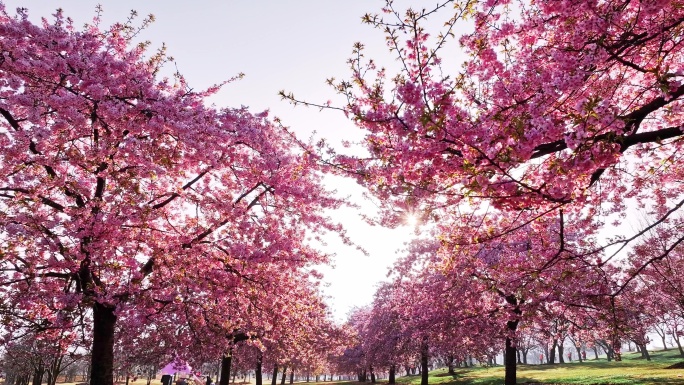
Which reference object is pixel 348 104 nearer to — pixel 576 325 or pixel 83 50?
pixel 83 50

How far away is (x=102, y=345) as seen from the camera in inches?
461

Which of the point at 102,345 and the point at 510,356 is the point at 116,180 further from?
the point at 510,356

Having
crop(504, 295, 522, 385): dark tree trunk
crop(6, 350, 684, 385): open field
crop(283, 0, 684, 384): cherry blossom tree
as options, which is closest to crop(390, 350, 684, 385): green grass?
crop(6, 350, 684, 385): open field

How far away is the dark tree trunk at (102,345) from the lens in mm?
11445

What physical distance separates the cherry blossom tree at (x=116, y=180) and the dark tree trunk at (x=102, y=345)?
1.4 inches

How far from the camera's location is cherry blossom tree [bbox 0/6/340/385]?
8062 mm

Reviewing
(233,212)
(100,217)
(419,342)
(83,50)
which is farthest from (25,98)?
(419,342)

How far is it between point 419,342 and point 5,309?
2638 centimetres

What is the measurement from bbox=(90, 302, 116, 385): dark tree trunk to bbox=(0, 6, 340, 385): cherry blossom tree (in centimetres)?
3

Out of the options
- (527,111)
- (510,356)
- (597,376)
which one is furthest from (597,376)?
(527,111)

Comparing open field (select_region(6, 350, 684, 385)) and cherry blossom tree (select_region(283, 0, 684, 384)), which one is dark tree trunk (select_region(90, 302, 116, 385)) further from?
open field (select_region(6, 350, 684, 385))

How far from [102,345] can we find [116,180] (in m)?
6.62

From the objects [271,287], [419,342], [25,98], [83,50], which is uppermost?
[83,50]

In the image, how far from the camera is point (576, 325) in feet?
55.4
